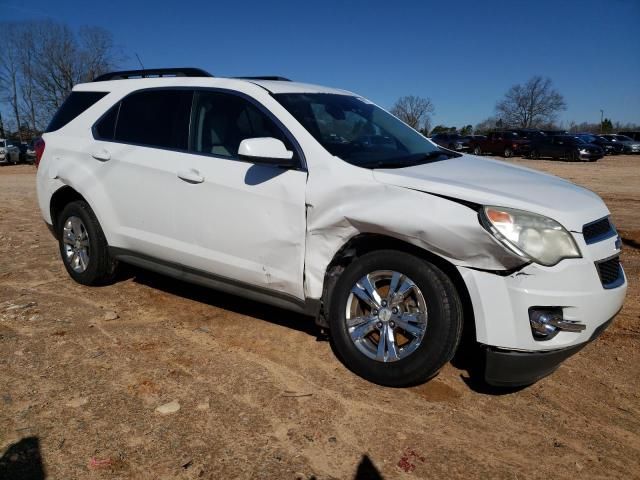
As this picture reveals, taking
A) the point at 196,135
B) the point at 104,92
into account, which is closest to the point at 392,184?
the point at 196,135

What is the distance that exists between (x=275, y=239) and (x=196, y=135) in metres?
1.14

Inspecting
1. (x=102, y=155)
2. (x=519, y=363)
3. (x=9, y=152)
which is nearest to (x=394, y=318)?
(x=519, y=363)

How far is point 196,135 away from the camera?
405cm

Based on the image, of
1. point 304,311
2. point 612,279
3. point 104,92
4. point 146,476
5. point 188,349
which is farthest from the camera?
point 104,92

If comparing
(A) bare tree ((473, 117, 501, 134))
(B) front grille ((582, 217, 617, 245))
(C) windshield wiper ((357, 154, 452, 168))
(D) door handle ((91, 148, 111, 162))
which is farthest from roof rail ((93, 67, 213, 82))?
(A) bare tree ((473, 117, 501, 134))

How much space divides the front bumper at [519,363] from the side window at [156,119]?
2632 mm

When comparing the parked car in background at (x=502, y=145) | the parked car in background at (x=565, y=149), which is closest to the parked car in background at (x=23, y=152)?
the parked car in background at (x=502, y=145)

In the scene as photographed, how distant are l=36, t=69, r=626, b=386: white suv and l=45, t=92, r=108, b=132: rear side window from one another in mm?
99

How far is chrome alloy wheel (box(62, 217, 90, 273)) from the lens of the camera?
16.1 feet

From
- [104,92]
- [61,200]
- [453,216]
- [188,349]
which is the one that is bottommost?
[188,349]

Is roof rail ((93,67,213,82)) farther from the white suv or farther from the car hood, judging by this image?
the car hood

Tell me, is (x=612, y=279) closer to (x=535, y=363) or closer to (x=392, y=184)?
(x=535, y=363)

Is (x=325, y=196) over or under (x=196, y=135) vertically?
under

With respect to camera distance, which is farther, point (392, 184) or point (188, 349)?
point (188, 349)
